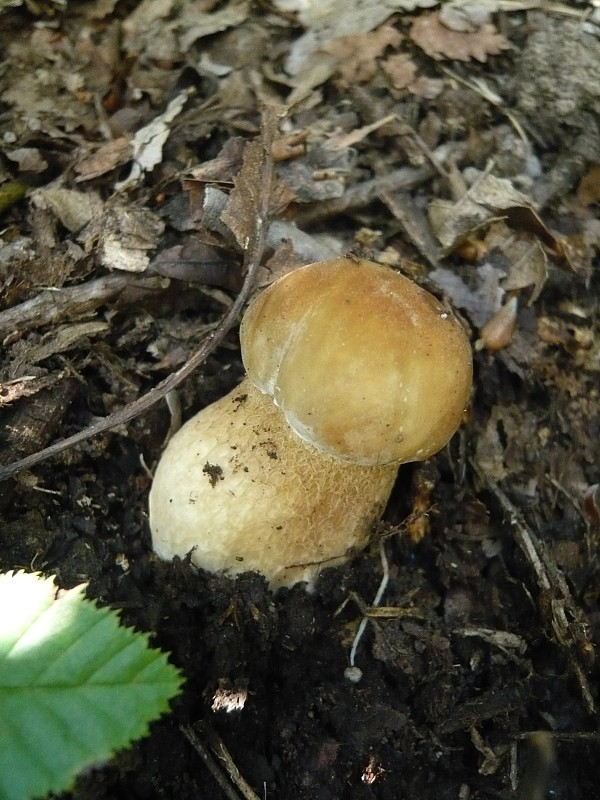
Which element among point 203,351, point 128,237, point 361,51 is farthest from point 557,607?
point 361,51

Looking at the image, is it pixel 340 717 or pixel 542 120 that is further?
pixel 542 120

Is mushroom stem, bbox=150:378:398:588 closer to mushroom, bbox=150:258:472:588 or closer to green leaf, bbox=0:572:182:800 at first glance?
mushroom, bbox=150:258:472:588

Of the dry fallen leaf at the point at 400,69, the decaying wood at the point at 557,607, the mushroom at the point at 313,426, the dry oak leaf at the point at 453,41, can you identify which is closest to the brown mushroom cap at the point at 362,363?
the mushroom at the point at 313,426

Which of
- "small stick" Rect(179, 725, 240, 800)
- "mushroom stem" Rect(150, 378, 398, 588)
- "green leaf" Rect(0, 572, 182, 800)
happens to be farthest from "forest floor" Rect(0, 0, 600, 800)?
"green leaf" Rect(0, 572, 182, 800)

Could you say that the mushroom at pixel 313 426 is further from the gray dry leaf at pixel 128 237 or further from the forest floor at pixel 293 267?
the gray dry leaf at pixel 128 237

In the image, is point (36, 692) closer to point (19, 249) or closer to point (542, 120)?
point (19, 249)

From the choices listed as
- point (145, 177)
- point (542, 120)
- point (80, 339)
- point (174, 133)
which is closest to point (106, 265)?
point (80, 339)
